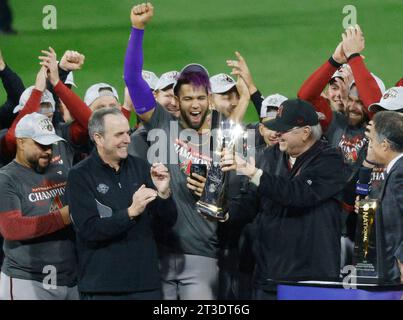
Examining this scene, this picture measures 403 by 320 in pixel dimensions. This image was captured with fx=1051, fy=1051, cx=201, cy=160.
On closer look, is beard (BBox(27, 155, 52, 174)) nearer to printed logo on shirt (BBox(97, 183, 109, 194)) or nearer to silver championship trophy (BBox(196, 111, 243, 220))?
printed logo on shirt (BBox(97, 183, 109, 194))

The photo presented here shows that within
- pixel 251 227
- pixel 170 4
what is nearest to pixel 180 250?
pixel 251 227

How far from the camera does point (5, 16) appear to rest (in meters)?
11.4

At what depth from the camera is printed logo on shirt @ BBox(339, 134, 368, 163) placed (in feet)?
21.1

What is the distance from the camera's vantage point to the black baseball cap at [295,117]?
5637mm

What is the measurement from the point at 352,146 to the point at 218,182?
1.35m

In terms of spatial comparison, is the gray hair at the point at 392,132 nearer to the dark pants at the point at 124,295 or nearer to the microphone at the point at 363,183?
the microphone at the point at 363,183

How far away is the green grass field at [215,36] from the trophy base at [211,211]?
454 cm

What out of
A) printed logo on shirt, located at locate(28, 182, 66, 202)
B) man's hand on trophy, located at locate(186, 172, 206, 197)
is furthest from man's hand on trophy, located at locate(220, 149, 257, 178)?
printed logo on shirt, located at locate(28, 182, 66, 202)

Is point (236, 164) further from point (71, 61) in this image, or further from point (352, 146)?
point (71, 61)

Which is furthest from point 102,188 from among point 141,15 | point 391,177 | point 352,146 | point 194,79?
point 352,146

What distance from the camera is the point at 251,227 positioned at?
6035 millimetres

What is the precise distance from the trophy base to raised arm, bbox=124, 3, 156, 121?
0.66 meters

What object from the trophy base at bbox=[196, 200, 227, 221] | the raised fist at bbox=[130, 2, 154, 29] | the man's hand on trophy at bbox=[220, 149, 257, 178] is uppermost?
the raised fist at bbox=[130, 2, 154, 29]

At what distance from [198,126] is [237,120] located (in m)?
0.33
